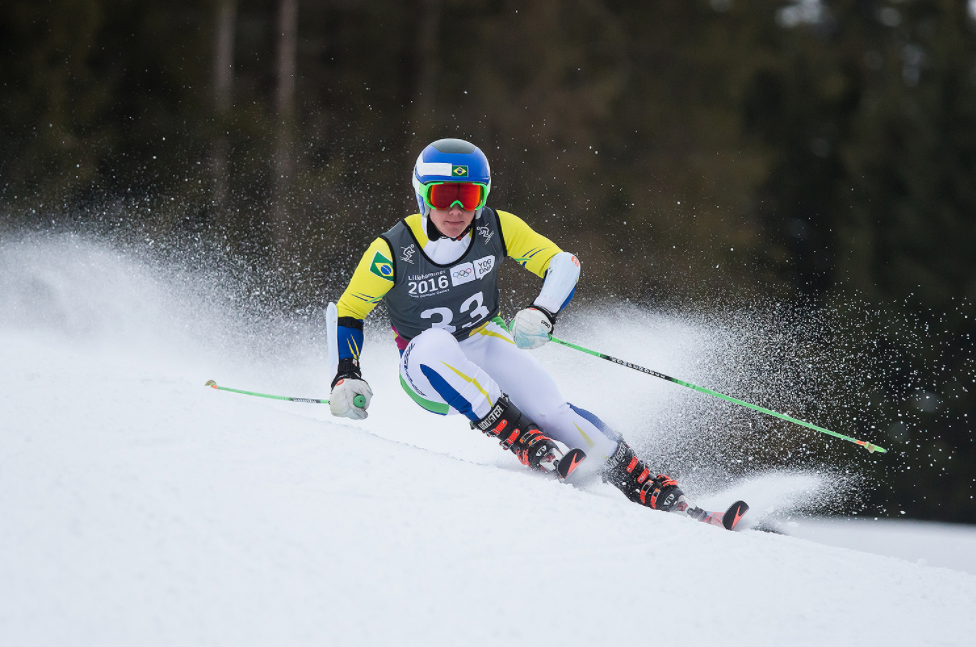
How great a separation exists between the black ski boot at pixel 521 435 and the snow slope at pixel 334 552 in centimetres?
21

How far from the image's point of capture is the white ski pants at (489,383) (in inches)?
127

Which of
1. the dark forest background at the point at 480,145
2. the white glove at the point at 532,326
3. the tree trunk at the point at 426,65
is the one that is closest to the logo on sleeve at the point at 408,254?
the white glove at the point at 532,326

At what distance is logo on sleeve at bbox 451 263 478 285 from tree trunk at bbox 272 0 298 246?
6.89 m

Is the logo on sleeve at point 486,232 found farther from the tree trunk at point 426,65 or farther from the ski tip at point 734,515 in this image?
the tree trunk at point 426,65

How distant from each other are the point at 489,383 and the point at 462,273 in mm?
497

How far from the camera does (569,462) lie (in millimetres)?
3088

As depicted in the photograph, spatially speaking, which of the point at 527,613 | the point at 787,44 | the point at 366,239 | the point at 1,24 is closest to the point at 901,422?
the point at 787,44

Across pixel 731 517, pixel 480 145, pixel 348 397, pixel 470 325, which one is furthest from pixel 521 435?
pixel 480 145

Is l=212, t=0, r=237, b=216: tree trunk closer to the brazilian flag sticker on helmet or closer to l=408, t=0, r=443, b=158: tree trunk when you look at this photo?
l=408, t=0, r=443, b=158: tree trunk

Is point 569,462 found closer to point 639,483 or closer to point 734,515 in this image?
point 639,483

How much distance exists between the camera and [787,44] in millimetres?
15438

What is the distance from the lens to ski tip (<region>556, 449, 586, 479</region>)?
121 inches

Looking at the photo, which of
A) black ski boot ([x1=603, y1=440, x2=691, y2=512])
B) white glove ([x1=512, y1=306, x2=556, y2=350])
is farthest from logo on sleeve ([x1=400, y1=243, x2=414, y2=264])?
black ski boot ([x1=603, y1=440, x2=691, y2=512])

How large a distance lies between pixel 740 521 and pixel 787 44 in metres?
14.4
